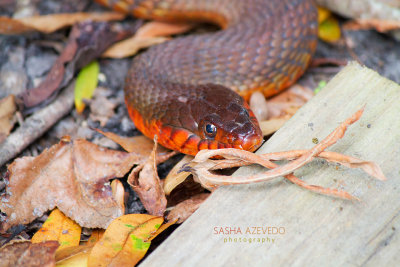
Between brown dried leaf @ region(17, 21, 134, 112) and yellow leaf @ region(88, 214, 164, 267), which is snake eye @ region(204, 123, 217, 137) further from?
brown dried leaf @ region(17, 21, 134, 112)

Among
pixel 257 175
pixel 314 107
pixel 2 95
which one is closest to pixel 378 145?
pixel 314 107

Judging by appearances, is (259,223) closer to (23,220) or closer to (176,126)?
(176,126)

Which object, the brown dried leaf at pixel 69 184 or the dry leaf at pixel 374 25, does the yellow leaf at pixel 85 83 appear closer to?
the brown dried leaf at pixel 69 184

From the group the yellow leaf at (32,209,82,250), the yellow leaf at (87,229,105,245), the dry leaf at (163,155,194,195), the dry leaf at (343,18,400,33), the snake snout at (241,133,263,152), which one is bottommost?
the yellow leaf at (87,229,105,245)

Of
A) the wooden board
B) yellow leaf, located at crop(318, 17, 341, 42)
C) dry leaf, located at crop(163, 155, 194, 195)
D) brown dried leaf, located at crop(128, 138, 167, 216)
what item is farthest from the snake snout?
yellow leaf, located at crop(318, 17, 341, 42)

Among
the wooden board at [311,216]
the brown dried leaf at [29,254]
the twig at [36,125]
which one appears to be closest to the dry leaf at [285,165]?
the wooden board at [311,216]

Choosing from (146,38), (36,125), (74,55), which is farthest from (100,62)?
(36,125)
